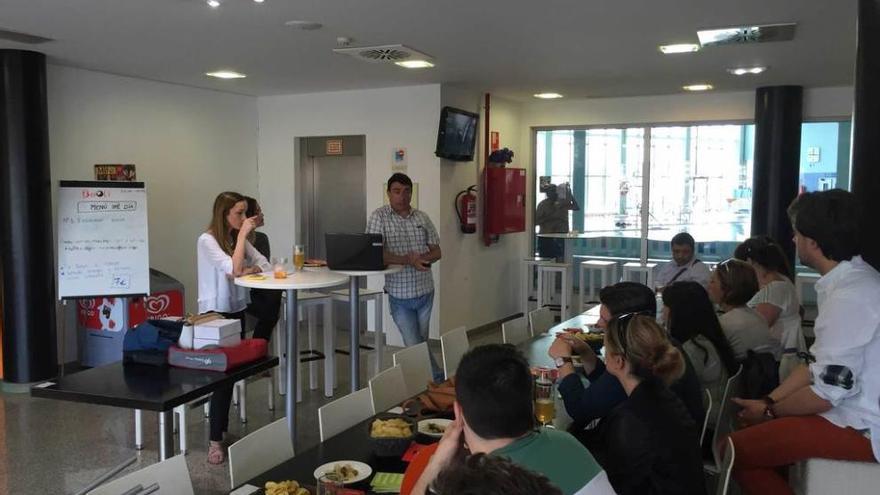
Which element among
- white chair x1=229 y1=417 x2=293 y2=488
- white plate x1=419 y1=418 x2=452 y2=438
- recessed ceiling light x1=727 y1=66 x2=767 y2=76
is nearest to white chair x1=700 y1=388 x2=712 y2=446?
white plate x1=419 y1=418 x2=452 y2=438

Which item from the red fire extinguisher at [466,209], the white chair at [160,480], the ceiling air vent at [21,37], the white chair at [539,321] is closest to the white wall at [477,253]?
the red fire extinguisher at [466,209]

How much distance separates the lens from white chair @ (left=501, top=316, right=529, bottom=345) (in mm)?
4453

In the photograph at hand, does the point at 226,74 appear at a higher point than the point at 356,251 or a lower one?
higher

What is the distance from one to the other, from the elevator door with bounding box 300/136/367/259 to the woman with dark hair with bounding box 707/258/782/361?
4.61 meters

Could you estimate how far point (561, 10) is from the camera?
4102 millimetres

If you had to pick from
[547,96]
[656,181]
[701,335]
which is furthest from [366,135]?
[701,335]

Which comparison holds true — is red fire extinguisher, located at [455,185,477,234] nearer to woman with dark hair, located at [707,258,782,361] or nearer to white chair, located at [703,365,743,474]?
woman with dark hair, located at [707,258,782,361]

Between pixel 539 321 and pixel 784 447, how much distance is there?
2.21m

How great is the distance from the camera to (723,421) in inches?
121

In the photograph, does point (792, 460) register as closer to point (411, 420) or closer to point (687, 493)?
point (687, 493)

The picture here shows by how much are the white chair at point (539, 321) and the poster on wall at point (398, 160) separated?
2719mm

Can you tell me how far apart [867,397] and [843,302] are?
35cm

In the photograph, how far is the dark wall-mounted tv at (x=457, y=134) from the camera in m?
6.80

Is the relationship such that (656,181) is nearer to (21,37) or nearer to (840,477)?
(840,477)
